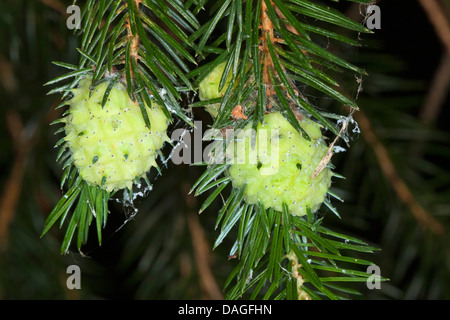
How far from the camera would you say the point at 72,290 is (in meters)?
0.77

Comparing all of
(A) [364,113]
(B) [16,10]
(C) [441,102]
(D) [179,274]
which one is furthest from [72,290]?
(C) [441,102]

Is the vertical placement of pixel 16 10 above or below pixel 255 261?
above

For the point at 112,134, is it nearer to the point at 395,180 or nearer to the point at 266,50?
the point at 266,50

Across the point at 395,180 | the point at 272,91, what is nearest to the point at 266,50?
the point at 272,91

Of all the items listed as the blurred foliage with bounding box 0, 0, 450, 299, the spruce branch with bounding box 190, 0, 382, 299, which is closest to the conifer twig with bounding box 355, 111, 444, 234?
the blurred foliage with bounding box 0, 0, 450, 299

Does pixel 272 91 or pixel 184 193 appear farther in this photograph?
pixel 184 193

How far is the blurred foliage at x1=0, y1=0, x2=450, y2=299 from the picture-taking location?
2.49 ft

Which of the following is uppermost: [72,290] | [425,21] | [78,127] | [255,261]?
[425,21]

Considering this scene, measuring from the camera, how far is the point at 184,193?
0.82 metres

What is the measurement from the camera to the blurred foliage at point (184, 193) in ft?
2.49

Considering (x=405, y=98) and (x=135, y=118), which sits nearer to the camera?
(x=135, y=118)

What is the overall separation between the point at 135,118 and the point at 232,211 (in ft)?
0.34

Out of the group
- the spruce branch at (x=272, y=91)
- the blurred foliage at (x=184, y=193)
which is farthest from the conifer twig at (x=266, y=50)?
the blurred foliage at (x=184, y=193)

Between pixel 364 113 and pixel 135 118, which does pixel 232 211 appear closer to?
pixel 135 118
